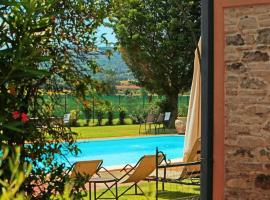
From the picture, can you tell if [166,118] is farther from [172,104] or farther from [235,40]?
[235,40]

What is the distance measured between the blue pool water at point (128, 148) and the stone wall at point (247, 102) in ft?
34.8

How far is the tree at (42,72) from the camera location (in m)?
3.77

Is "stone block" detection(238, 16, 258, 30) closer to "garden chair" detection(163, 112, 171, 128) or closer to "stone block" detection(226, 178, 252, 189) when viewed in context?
"stone block" detection(226, 178, 252, 189)

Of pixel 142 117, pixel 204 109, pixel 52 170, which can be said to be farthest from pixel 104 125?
pixel 52 170

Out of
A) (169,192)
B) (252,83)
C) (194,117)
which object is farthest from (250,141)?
(169,192)

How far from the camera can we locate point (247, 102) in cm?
634

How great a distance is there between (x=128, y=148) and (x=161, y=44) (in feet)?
27.7

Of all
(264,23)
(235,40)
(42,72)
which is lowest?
(42,72)

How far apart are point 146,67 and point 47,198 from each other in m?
23.7

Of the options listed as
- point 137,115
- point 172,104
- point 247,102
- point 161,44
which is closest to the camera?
point 247,102

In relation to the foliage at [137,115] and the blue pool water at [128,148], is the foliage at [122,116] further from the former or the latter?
the blue pool water at [128,148]

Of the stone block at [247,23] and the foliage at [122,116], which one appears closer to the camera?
the stone block at [247,23]

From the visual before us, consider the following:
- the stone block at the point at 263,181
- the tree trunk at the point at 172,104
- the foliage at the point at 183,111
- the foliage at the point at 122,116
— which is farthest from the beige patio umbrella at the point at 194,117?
the foliage at the point at 183,111

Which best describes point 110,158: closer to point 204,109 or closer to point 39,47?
point 204,109
